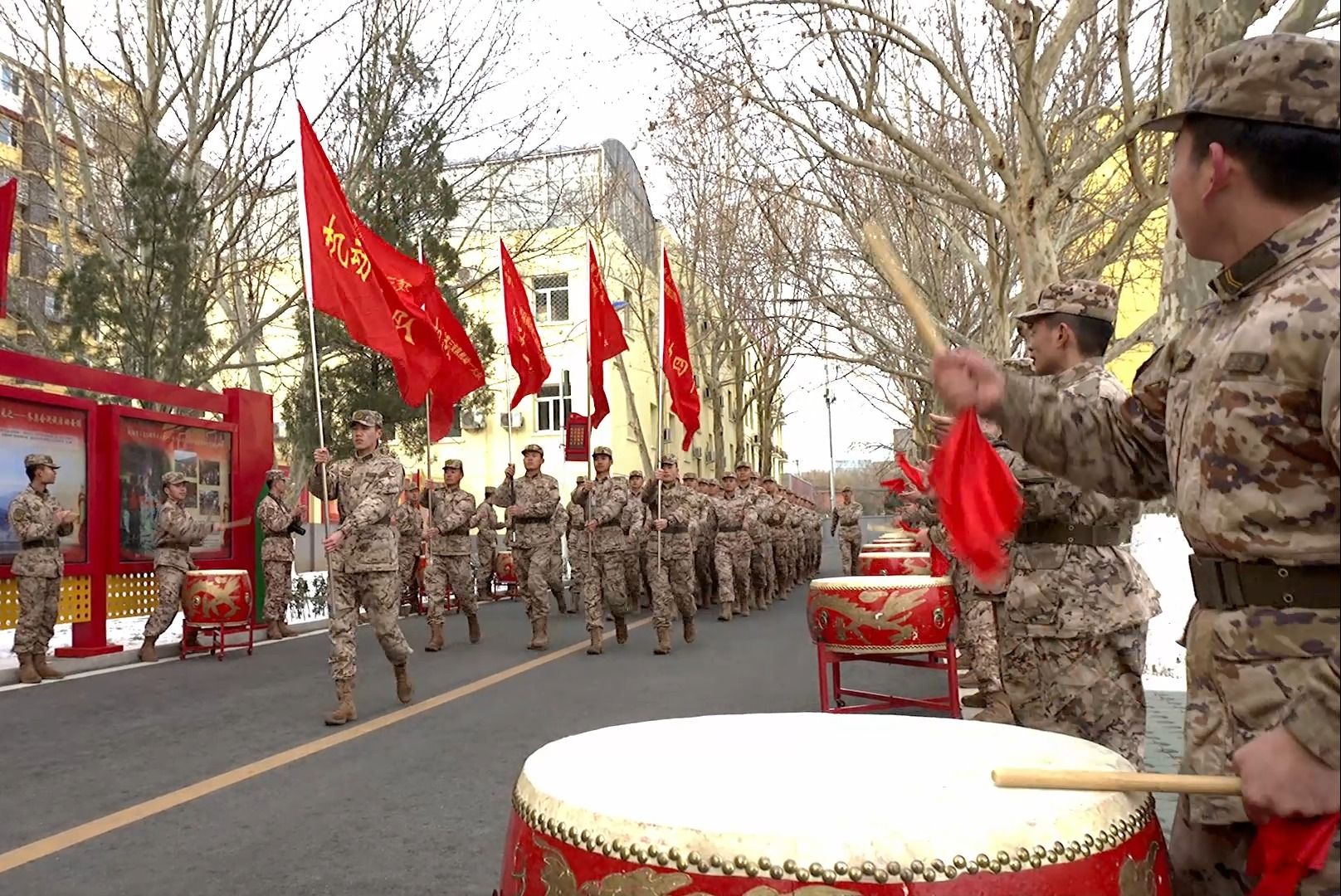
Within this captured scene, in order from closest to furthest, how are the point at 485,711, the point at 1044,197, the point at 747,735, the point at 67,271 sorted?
the point at 747,735, the point at 485,711, the point at 1044,197, the point at 67,271

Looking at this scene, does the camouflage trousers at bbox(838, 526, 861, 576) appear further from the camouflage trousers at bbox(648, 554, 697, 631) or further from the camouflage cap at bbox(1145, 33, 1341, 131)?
the camouflage cap at bbox(1145, 33, 1341, 131)

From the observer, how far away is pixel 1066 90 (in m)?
13.2

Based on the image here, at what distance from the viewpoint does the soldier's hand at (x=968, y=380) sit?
6.40 feet

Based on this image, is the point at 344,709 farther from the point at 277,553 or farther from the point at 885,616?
the point at 277,553

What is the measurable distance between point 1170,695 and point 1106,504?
13.3ft

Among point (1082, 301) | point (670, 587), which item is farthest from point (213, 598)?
point (1082, 301)

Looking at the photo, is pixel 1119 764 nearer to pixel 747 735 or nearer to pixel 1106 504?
pixel 747 735

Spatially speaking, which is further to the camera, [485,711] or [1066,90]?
[1066,90]

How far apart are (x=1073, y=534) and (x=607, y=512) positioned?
871 cm

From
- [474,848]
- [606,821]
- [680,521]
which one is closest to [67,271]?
[680,521]

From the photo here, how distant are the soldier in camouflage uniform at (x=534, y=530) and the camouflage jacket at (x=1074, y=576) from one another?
327 inches

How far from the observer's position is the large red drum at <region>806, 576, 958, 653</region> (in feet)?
19.1

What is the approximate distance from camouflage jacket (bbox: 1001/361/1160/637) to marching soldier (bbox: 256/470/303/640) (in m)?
10.9

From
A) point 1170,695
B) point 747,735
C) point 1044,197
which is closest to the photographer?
point 747,735
